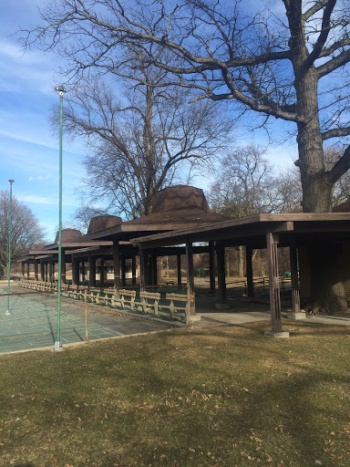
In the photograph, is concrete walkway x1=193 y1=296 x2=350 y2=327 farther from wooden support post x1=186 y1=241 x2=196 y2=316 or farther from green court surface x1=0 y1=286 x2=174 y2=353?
green court surface x1=0 y1=286 x2=174 y2=353

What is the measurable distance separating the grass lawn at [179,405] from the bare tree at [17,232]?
6396cm

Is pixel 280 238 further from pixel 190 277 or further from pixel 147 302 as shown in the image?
pixel 147 302

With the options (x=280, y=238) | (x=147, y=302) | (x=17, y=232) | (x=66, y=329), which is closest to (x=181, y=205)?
(x=147, y=302)

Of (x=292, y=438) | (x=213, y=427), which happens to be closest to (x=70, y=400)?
(x=213, y=427)

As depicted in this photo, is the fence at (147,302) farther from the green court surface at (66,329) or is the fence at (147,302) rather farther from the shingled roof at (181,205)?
the shingled roof at (181,205)

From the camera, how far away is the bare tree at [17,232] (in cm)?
6950

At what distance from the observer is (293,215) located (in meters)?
9.58

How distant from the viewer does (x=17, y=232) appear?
7131cm

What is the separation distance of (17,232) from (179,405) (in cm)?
7107

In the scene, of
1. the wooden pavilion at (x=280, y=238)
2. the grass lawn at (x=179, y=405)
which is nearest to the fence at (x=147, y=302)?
the wooden pavilion at (x=280, y=238)

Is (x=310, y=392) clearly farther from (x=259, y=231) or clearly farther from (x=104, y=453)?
(x=259, y=231)

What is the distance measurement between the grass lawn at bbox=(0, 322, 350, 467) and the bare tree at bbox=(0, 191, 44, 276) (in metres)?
64.0

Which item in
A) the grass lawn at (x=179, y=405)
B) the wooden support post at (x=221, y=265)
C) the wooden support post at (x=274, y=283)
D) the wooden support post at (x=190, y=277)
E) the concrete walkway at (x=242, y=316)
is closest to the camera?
the grass lawn at (x=179, y=405)

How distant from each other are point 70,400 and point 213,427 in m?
2.17
